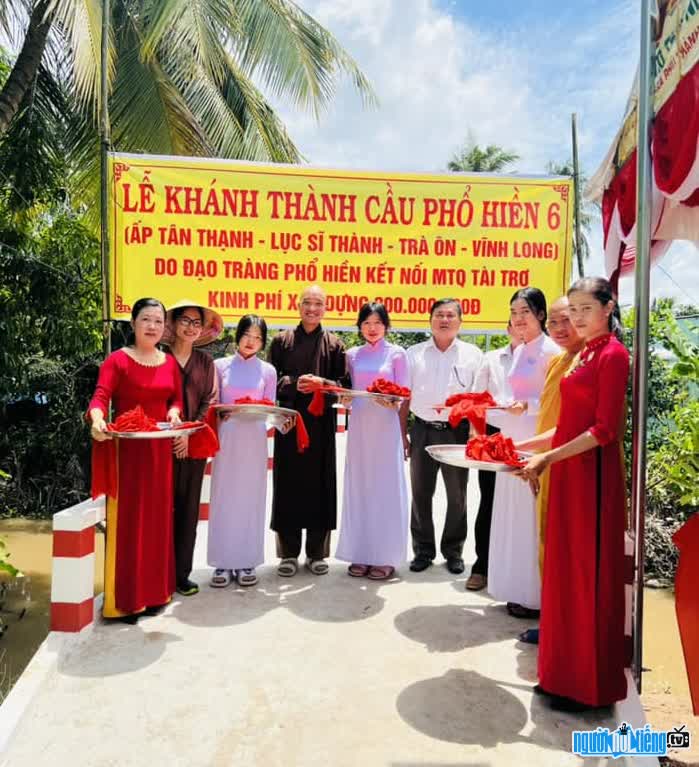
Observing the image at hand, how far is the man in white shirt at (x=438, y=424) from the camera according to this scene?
12.8 ft

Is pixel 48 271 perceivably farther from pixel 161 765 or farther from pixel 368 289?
pixel 161 765

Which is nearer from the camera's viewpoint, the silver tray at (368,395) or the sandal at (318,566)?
the silver tray at (368,395)

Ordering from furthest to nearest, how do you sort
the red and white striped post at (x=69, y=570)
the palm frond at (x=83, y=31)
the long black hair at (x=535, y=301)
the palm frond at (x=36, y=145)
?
the palm frond at (x=36, y=145) < the palm frond at (x=83, y=31) < the long black hair at (x=535, y=301) < the red and white striped post at (x=69, y=570)

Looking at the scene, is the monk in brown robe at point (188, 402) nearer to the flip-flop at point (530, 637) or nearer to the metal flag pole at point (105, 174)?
the metal flag pole at point (105, 174)

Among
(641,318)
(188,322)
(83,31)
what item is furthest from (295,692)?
(83,31)

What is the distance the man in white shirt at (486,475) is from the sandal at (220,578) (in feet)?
4.93

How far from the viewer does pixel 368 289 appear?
4910 mm

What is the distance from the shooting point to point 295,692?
2594mm

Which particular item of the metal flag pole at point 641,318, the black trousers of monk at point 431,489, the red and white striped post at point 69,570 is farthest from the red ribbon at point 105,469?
the metal flag pole at point 641,318

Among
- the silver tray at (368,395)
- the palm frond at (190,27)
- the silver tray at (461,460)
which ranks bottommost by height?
the silver tray at (461,460)

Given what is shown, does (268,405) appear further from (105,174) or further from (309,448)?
(105,174)

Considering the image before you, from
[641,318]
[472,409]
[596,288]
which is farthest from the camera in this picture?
[472,409]

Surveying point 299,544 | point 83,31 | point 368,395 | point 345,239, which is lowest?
point 299,544

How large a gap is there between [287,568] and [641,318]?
2.61 meters
